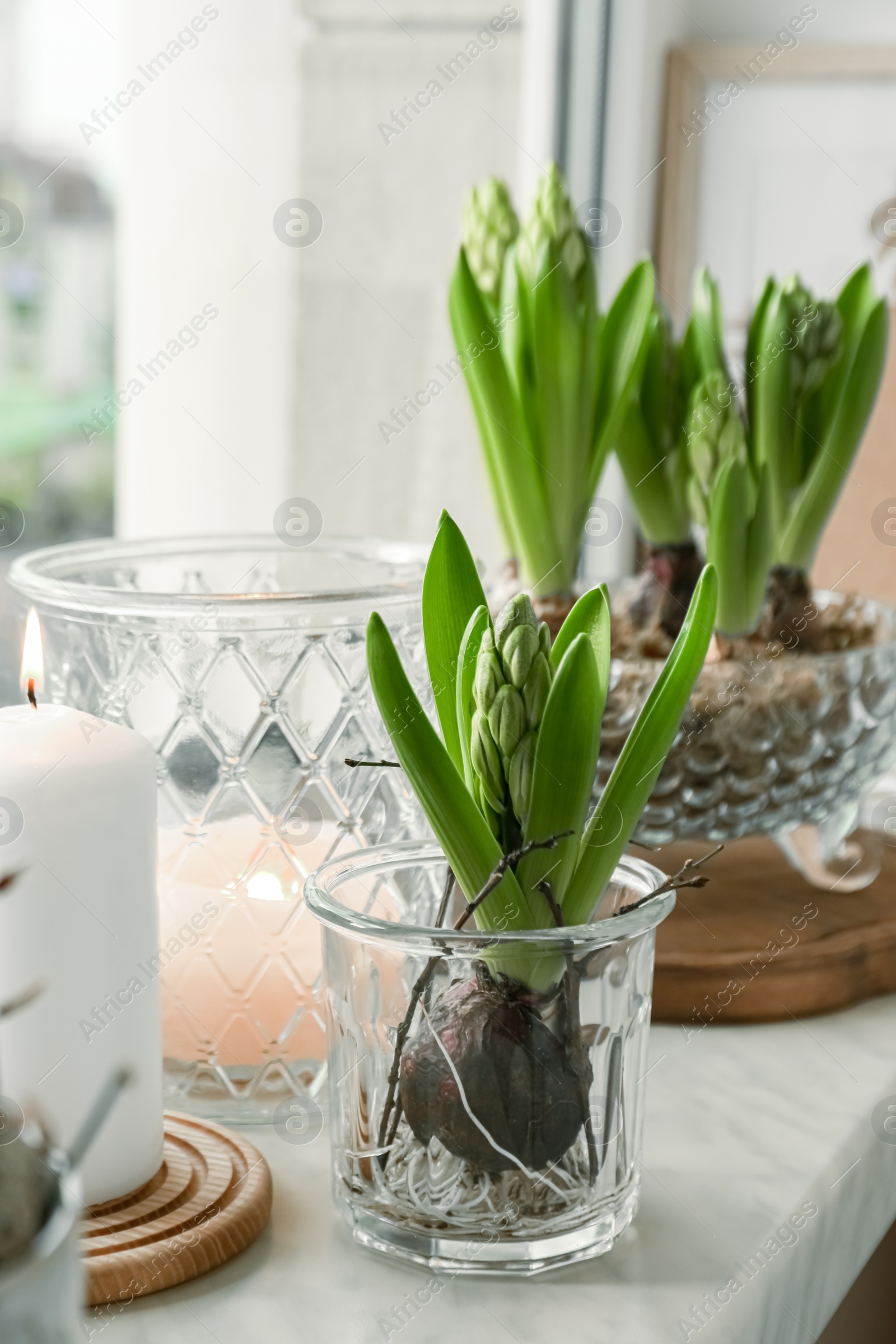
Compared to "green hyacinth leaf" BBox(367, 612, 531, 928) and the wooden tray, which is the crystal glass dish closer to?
"green hyacinth leaf" BBox(367, 612, 531, 928)

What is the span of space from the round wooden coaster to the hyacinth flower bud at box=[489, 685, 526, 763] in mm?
150

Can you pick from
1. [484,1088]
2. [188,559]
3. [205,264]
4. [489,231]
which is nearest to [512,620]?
[484,1088]

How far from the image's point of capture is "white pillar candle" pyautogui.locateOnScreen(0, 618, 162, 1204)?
362 mm

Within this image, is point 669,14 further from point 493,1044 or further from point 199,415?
point 493,1044

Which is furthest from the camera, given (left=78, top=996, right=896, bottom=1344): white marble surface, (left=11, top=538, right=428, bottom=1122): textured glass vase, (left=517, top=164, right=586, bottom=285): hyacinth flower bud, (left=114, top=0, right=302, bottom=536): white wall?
(left=114, top=0, right=302, bottom=536): white wall

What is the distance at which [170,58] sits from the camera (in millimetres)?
885

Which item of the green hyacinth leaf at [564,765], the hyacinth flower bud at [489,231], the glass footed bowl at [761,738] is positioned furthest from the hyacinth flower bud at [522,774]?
the hyacinth flower bud at [489,231]

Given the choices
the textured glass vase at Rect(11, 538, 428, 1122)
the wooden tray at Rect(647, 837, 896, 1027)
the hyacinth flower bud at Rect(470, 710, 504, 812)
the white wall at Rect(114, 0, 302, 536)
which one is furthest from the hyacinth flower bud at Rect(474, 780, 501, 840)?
the white wall at Rect(114, 0, 302, 536)

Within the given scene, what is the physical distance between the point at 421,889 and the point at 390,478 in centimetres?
63

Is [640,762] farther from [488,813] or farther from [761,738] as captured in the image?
[761,738]

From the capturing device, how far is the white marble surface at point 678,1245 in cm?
36

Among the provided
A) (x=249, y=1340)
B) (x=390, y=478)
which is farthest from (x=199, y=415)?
(x=249, y=1340)

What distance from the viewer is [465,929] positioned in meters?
0.42

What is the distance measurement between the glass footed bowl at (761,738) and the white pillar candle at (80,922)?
0.82ft
